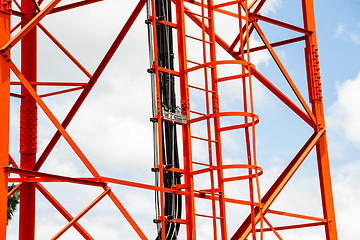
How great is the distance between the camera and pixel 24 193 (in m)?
17.6

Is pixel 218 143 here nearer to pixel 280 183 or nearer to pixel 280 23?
pixel 280 183

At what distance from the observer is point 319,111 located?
16.8 meters

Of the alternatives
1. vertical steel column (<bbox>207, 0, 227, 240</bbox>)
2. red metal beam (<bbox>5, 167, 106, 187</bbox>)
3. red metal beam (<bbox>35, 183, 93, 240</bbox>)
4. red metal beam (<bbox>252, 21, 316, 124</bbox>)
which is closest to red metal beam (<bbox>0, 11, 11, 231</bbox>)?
red metal beam (<bbox>5, 167, 106, 187</bbox>)

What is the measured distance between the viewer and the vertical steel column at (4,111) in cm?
1228

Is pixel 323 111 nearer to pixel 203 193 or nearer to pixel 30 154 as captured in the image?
pixel 203 193

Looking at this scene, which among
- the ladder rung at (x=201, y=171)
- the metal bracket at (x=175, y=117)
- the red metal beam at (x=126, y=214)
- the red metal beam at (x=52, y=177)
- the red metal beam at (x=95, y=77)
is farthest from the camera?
the red metal beam at (x=95, y=77)

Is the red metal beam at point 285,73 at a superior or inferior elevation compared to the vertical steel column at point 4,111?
superior

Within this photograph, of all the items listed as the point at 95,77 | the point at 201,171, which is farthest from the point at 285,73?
the point at 95,77

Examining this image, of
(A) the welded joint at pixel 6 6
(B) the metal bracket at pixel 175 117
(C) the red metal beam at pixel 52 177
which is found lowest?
(C) the red metal beam at pixel 52 177

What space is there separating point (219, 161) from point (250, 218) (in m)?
1.92

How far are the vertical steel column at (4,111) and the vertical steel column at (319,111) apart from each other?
6.95 m

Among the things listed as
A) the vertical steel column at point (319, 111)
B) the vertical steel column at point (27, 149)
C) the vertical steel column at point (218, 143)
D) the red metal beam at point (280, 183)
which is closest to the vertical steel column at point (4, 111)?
the vertical steel column at point (218, 143)

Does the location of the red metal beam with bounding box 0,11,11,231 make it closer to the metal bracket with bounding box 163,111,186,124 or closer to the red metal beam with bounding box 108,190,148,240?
the red metal beam with bounding box 108,190,148,240

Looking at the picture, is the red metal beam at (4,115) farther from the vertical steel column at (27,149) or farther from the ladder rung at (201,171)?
the vertical steel column at (27,149)
